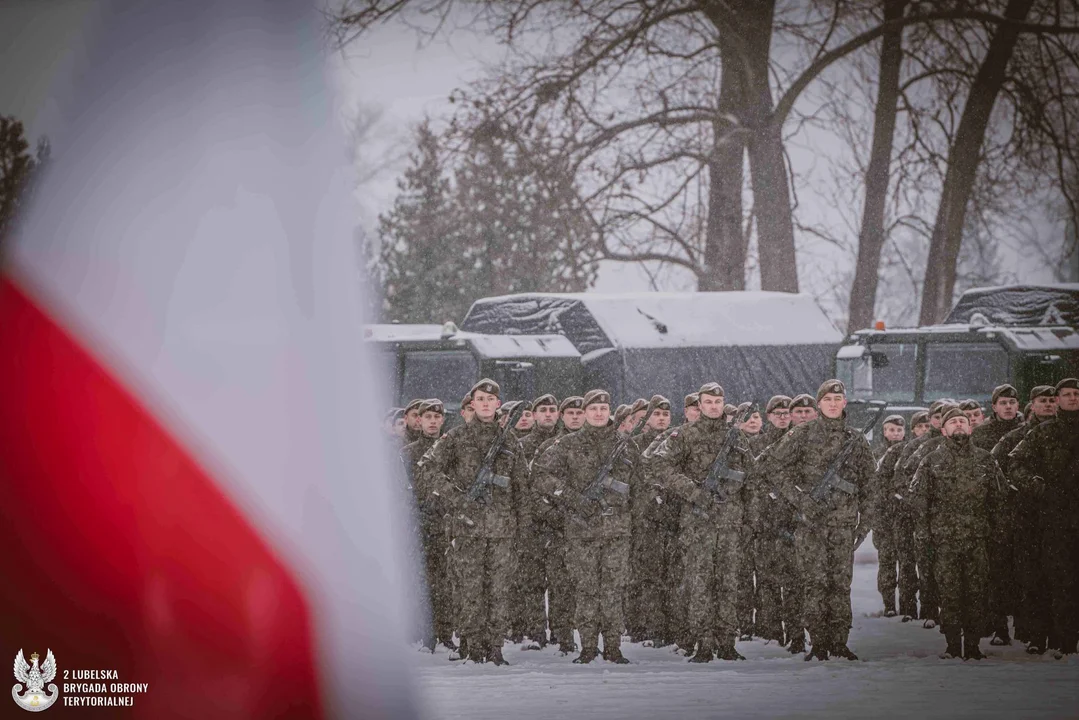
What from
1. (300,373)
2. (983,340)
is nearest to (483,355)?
(300,373)

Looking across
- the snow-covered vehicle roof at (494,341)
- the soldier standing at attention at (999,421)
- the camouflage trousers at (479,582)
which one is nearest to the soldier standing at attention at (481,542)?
the camouflage trousers at (479,582)

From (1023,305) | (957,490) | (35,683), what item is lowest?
(35,683)

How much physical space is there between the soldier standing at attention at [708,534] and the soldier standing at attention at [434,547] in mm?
1765

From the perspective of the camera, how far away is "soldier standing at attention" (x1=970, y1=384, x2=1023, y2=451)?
10938 mm

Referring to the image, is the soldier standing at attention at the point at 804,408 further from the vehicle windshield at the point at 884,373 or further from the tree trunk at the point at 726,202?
the tree trunk at the point at 726,202

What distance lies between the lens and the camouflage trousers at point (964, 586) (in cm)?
948

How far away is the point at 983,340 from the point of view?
1845 cm

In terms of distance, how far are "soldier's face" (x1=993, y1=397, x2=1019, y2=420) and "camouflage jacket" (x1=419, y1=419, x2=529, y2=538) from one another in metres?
3.73

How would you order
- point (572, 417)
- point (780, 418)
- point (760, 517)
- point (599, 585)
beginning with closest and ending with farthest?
point (599, 585) → point (760, 517) → point (572, 417) → point (780, 418)

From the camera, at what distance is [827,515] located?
30.9ft

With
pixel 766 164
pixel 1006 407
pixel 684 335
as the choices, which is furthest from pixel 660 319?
pixel 1006 407

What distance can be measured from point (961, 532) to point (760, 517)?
4.73ft

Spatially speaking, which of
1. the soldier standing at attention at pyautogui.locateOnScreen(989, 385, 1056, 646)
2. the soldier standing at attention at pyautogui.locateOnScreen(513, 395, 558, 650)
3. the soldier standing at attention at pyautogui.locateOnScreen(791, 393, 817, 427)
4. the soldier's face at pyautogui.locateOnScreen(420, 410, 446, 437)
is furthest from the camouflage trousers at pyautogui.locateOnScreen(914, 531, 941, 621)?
the soldier's face at pyautogui.locateOnScreen(420, 410, 446, 437)

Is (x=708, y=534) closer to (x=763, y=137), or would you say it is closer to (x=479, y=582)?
(x=479, y=582)
